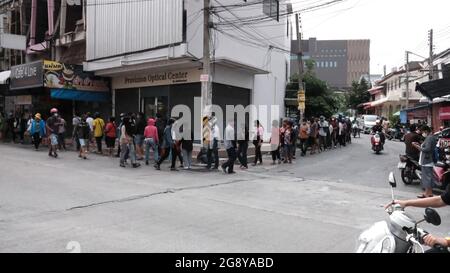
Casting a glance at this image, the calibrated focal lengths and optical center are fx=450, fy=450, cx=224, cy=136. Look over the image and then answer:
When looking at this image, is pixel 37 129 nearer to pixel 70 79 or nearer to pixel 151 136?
pixel 70 79

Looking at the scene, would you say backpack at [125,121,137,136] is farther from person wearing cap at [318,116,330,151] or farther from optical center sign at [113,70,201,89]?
person wearing cap at [318,116,330,151]

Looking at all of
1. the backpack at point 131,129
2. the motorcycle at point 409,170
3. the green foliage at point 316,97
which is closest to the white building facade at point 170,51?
the backpack at point 131,129

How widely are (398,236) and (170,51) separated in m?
16.2

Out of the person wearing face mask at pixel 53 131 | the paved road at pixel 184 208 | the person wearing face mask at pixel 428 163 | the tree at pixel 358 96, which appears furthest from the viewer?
the tree at pixel 358 96

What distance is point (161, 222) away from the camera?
289 inches

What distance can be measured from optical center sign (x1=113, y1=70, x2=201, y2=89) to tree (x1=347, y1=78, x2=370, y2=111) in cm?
5763

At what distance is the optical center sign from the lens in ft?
65.6

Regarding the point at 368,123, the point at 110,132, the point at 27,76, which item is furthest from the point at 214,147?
the point at 368,123

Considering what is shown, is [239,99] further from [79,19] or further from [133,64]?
[79,19]

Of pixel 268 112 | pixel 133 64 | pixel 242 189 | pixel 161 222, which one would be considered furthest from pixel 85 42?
pixel 161 222

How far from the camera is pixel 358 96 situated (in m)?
75.2

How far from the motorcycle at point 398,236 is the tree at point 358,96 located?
73.6 metres

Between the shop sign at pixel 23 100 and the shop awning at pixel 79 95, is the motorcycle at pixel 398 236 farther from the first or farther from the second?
the shop sign at pixel 23 100

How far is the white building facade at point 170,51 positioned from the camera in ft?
62.3
